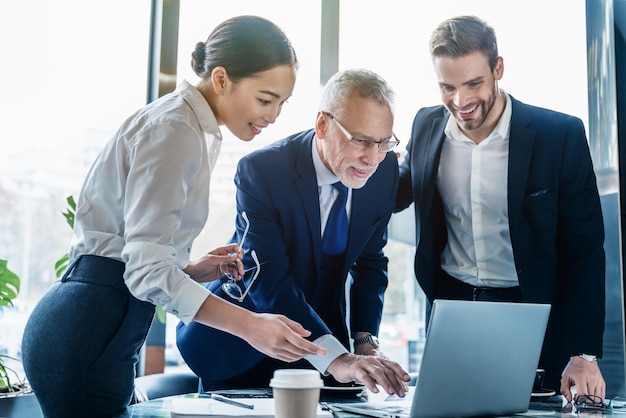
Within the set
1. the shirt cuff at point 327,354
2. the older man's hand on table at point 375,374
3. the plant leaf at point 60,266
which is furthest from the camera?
the plant leaf at point 60,266

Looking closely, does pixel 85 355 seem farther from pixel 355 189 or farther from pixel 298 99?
pixel 298 99

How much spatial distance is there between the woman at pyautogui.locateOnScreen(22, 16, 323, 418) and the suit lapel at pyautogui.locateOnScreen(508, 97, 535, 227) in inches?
44.0

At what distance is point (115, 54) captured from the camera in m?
Answer: 3.33

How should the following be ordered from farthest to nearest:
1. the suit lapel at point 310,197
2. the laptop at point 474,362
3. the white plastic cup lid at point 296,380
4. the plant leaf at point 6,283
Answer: the plant leaf at point 6,283 → the suit lapel at point 310,197 → the laptop at point 474,362 → the white plastic cup lid at point 296,380

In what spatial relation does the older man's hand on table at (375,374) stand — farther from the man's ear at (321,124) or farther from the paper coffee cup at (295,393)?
the man's ear at (321,124)

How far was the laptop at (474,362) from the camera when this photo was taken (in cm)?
123

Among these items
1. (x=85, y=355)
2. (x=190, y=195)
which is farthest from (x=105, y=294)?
(x=190, y=195)

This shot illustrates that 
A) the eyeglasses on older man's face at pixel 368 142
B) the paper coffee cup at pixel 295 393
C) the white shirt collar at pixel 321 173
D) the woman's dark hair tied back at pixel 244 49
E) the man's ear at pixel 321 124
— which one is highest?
the woman's dark hair tied back at pixel 244 49

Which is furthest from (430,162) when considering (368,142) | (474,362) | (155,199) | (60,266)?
(60,266)

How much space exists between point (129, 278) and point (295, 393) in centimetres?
40

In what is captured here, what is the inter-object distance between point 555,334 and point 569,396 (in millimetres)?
541

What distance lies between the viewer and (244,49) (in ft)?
5.21

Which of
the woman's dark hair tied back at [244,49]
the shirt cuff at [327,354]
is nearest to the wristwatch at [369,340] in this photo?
the shirt cuff at [327,354]

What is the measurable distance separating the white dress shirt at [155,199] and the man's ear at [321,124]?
634mm
